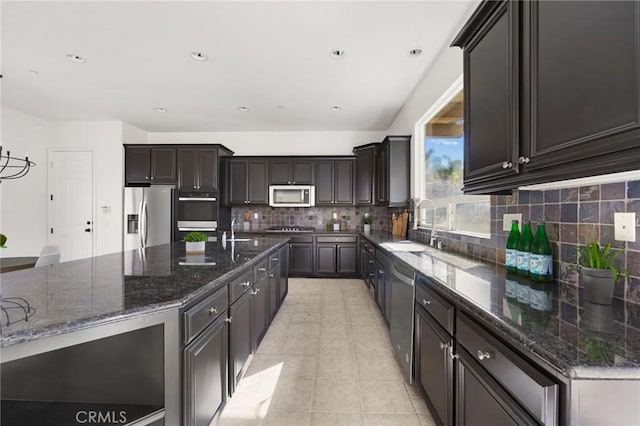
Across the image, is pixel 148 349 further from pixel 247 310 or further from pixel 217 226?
pixel 217 226

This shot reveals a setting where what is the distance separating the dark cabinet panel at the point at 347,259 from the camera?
17.3 feet

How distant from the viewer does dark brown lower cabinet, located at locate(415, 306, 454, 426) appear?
136cm

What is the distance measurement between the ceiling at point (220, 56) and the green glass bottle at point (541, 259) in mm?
1863

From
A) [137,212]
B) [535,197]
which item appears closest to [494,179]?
[535,197]

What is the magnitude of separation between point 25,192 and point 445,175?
6547 mm

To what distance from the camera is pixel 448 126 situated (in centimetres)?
323

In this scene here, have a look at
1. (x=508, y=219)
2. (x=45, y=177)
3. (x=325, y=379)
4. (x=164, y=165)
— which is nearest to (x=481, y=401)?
(x=508, y=219)

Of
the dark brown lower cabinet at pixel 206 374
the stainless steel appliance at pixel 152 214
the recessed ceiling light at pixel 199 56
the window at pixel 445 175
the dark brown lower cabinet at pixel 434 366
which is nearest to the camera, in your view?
the dark brown lower cabinet at pixel 206 374

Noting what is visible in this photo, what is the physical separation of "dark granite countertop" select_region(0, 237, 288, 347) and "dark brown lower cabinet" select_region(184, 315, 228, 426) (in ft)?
0.72

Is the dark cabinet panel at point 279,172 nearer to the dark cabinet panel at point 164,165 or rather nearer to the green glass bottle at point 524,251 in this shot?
the dark cabinet panel at point 164,165

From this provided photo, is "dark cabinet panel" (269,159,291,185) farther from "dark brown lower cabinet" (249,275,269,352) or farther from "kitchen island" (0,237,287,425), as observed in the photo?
"kitchen island" (0,237,287,425)

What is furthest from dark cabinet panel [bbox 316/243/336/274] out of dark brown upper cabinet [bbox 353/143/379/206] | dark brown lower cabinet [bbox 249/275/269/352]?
dark brown lower cabinet [bbox 249/275/269/352]

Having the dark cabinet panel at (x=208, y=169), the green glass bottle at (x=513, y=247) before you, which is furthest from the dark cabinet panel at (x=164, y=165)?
the green glass bottle at (x=513, y=247)

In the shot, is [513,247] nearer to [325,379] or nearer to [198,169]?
[325,379]
